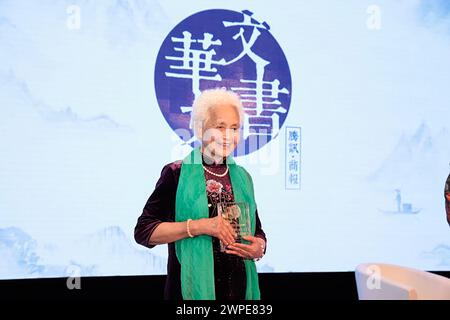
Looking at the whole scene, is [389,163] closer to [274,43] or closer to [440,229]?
[440,229]

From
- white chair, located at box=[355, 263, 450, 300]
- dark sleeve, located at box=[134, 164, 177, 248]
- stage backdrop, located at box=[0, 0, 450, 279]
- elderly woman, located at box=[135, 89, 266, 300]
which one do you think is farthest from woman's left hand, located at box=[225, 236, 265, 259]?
stage backdrop, located at box=[0, 0, 450, 279]

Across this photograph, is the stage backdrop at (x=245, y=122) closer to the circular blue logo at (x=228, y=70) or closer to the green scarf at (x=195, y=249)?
the circular blue logo at (x=228, y=70)

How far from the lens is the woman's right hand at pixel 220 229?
1.39 meters

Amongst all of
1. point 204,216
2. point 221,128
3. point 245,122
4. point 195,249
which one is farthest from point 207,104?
point 245,122

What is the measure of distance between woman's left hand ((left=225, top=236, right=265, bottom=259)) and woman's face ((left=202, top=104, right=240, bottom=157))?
0.31 metres

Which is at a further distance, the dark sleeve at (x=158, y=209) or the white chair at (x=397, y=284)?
the white chair at (x=397, y=284)

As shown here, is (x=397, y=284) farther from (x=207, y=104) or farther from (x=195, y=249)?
(x=207, y=104)

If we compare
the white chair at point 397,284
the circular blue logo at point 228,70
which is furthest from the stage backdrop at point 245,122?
the white chair at point 397,284

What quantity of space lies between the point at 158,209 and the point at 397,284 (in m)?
0.96

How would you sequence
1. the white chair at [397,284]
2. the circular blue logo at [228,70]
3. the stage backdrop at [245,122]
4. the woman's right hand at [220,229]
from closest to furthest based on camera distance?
the woman's right hand at [220,229], the white chair at [397,284], the stage backdrop at [245,122], the circular blue logo at [228,70]

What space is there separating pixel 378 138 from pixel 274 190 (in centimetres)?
67

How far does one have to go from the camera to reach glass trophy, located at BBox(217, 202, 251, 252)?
1420 mm

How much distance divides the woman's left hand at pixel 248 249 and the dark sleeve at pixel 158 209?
241mm
